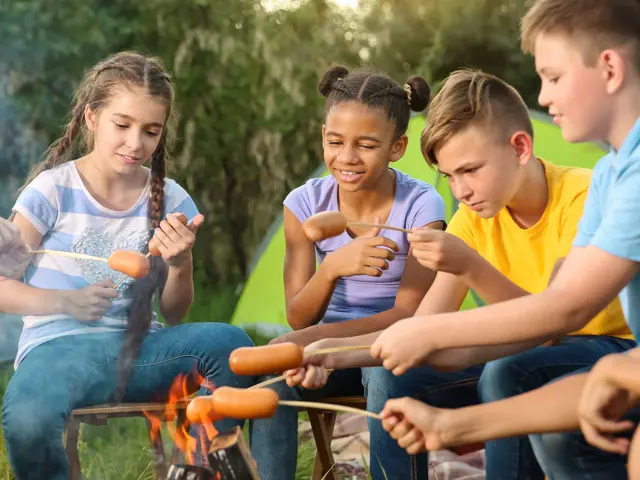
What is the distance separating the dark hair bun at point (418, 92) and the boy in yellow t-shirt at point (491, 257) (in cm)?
31

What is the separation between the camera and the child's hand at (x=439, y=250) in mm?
1864

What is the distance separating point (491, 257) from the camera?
228 centimetres

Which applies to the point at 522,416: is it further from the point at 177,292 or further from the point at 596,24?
the point at 177,292

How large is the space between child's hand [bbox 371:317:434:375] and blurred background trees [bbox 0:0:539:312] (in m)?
2.80

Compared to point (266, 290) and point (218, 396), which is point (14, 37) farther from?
point (218, 396)

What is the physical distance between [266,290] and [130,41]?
149cm

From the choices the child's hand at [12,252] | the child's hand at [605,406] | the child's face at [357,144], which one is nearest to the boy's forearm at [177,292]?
the child's hand at [12,252]

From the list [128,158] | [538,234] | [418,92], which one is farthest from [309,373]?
[418,92]

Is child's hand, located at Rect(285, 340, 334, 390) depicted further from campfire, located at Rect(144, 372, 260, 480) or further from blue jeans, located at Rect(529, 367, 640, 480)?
blue jeans, located at Rect(529, 367, 640, 480)

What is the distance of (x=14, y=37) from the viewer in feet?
14.2

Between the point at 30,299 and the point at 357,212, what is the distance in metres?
0.87

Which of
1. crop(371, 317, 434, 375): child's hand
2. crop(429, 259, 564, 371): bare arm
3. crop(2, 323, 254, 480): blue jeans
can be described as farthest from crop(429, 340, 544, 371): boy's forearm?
crop(2, 323, 254, 480): blue jeans

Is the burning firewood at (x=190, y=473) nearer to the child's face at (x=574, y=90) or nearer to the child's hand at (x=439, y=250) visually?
the child's hand at (x=439, y=250)

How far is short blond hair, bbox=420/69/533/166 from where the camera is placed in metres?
2.21
